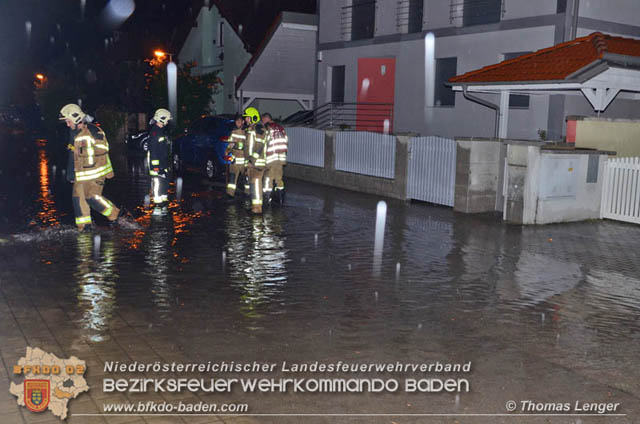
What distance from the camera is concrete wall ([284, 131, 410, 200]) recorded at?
16547 millimetres

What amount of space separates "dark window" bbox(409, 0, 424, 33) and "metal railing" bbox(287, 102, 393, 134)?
2598 millimetres

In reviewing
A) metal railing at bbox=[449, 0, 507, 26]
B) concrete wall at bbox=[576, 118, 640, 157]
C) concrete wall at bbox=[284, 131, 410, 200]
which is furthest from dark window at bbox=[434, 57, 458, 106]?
concrete wall at bbox=[576, 118, 640, 157]

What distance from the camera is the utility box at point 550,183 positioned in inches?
517

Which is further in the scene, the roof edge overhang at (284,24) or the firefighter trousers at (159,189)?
the roof edge overhang at (284,24)

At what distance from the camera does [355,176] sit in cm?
1838

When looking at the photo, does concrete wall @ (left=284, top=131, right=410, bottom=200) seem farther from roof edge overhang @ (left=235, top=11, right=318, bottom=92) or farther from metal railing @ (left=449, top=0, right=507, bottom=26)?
roof edge overhang @ (left=235, top=11, right=318, bottom=92)

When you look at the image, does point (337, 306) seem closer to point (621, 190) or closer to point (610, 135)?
point (621, 190)

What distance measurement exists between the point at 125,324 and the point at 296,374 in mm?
1942

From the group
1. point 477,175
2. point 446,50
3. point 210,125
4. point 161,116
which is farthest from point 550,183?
point 210,125

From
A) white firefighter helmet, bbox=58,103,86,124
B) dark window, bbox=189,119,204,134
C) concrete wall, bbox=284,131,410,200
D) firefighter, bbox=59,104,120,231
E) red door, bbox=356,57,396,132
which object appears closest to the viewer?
white firefighter helmet, bbox=58,103,86,124

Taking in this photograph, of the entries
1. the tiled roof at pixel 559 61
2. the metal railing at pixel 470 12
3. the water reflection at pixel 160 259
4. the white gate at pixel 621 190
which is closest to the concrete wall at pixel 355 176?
the tiled roof at pixel 559 61

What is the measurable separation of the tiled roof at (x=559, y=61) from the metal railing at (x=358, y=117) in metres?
6.21

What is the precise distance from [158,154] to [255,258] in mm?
4722

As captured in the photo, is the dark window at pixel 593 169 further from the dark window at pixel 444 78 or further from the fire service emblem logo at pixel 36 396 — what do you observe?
the fire service emblem logo at pixel 36 396
